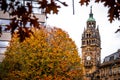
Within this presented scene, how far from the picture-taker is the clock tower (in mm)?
175875

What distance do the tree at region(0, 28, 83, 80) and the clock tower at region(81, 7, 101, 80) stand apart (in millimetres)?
120927

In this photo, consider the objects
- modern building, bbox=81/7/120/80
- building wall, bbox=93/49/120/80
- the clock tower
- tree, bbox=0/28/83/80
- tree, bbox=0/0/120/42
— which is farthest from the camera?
the clock tower

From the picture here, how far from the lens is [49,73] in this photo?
4888 centimetres

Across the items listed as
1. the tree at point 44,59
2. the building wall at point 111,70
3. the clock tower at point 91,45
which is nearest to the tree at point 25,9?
the tree at point 44,59

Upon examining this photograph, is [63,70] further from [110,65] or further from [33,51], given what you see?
[110,65]

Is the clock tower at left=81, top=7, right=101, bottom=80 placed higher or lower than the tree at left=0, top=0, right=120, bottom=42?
lower

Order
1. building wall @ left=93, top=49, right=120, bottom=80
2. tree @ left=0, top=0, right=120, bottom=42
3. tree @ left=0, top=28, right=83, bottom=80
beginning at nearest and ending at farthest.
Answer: tree @ left=0, top=0, right=120, bottom=42 < tree @ left=0, top=28, right=83, bottom=80 < building wall @ left=93, top=49, right=120, bottom=80

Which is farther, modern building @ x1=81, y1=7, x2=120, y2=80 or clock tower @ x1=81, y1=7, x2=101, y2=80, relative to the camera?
clock tower @ x1=81, y1=7, x2=101, y2=80

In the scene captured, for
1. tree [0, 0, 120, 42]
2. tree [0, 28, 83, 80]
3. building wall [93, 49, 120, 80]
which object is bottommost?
building wall [93, 49, 120, 80]

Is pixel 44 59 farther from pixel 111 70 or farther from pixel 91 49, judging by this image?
pixel 91 49

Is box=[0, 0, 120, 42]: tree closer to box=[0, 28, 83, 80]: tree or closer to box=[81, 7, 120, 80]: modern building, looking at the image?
A: box=[0, 28, 83, 80]: tree

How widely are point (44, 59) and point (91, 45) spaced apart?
132278mm

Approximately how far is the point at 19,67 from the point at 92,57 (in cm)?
13058

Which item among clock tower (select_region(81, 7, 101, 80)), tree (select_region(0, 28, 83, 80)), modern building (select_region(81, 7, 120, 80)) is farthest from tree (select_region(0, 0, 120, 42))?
clock tower (select_region(81, 7, 101, 80))
